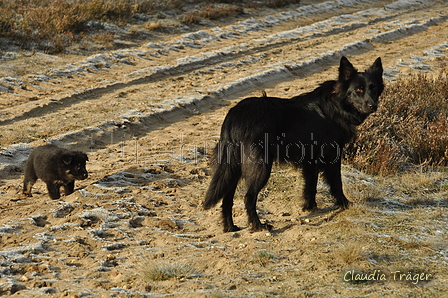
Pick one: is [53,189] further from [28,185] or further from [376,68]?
[376,68]

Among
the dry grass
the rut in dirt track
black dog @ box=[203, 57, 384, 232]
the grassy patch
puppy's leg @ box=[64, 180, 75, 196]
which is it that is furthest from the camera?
the dry grass

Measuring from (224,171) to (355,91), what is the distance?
1955 millimetres

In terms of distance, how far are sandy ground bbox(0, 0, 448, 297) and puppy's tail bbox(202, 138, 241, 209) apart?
54cm

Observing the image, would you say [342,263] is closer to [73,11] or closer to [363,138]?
[363,138]

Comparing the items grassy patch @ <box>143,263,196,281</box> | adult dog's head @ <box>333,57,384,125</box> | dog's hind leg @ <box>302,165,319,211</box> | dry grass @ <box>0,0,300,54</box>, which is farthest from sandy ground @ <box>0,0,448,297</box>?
dry grass @ <box>0,0,300,54</box>

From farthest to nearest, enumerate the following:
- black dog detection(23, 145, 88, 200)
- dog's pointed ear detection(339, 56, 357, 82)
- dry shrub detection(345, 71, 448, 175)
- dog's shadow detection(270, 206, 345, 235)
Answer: dry shrub detection(345, 71, 448, 175) → black dog detection(23, 145, 88, 200) → dog's shadow detection(270, 206, 345, 235) → dog's pointed ear detection(339, 56, 357, 82)

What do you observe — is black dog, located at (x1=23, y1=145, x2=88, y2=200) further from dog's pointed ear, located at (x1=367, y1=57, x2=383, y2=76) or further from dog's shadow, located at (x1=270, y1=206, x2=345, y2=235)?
dog's pointed ear, located at (x1=367, y1=57, x2=383, y2=76)

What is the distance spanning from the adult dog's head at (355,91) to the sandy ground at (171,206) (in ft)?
4.36

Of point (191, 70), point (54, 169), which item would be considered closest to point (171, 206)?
point (54, 169)

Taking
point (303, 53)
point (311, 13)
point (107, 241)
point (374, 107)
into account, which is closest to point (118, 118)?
point (107, 241)

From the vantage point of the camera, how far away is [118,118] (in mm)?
9883

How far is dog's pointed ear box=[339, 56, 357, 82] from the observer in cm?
620

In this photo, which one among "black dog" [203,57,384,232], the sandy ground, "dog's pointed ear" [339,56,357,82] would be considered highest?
"dog's pointed ear" [339,56,357,82]

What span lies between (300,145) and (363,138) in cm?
301
